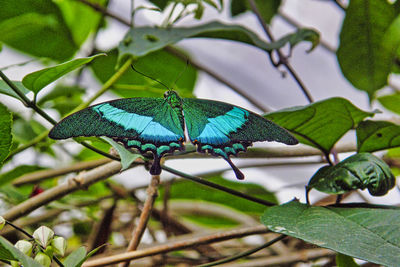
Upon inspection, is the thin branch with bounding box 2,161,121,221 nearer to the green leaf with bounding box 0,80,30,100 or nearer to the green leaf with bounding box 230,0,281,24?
the green leaf with bounding box 0,80,30,100

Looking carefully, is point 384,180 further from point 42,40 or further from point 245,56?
point 245,56

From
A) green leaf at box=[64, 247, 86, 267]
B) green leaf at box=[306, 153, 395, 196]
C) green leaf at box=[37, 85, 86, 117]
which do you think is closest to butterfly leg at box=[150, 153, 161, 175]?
green leaf at box=[64, 247, 86, 267]

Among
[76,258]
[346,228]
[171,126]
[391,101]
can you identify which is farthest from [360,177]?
[391,101]

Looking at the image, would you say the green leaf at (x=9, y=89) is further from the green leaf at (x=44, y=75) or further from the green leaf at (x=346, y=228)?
the green leaf at (x=346, y=228)

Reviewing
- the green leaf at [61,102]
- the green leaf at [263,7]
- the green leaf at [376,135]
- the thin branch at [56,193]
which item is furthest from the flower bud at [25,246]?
the green leaf at [263,7]

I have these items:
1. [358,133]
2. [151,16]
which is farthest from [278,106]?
[358,133]
